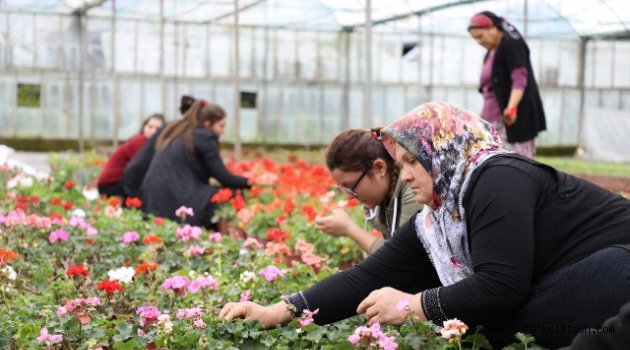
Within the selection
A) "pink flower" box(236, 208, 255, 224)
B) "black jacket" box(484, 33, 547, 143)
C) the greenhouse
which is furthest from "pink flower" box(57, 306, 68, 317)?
the greenhouse

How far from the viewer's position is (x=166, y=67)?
19.1 m

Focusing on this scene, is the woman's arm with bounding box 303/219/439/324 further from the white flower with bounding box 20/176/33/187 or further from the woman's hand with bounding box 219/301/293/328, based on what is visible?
the white flower with bounding box 20/176/33/187

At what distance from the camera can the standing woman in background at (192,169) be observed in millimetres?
7176

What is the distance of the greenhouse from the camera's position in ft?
60.7

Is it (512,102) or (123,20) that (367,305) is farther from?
(123,20)

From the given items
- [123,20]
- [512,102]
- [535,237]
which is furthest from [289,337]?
[123,20]

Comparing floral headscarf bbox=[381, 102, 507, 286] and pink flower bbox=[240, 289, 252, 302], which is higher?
floral headscarf bbox=[381, 102, 507, 286]

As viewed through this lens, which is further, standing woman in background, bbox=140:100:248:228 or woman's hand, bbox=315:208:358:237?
standing woman in background, bbox=140:100:248:228

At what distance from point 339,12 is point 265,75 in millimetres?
1850

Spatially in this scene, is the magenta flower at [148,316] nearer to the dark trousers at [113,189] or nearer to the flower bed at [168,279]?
the flower bed at [168,279]

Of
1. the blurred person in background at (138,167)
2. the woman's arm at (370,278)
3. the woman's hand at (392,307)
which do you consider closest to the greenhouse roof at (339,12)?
the blurred person in background at (138,167)

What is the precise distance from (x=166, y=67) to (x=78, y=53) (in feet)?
5.16

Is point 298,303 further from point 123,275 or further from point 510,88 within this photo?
point 510,88

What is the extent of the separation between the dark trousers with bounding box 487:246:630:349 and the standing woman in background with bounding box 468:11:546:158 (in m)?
3.31
